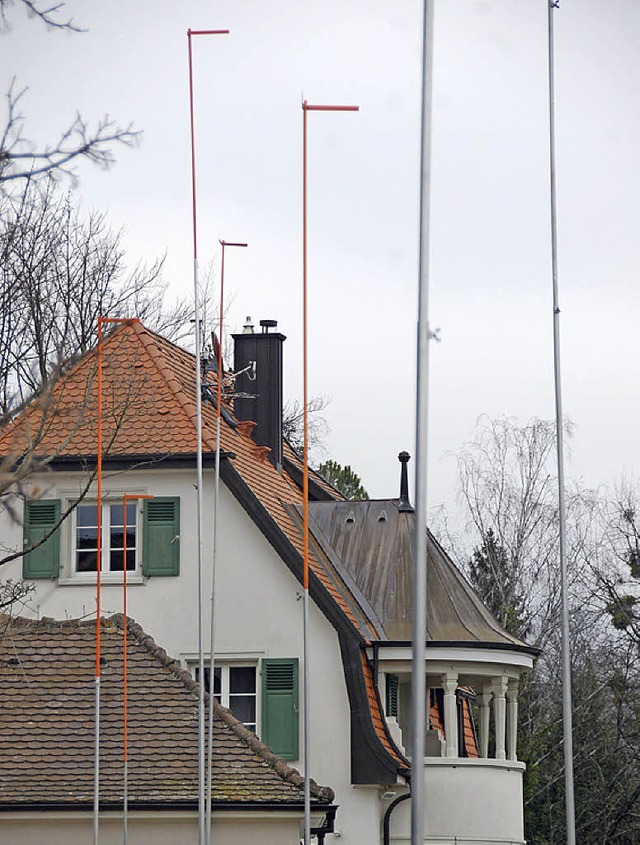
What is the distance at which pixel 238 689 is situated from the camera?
832 inches

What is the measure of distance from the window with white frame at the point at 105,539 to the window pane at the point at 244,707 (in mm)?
2109

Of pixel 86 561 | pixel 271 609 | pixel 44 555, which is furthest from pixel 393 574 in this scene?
pixel 44 555

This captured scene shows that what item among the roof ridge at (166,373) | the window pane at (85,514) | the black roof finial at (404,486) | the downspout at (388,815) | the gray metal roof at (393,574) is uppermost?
the roof ridge at (166,373)

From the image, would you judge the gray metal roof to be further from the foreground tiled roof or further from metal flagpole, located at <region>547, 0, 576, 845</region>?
metal flagpole, located at <region>547, 0, 576, 845</region>

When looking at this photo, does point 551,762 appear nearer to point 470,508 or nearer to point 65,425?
point 470,508

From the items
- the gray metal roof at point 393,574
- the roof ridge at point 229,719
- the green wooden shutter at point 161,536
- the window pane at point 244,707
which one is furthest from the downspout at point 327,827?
the green wooden shutter at point 161,536

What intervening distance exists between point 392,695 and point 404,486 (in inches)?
142

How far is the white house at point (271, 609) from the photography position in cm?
2061

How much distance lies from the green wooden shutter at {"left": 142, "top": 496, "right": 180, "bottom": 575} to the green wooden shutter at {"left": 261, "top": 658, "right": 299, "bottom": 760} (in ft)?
5.82

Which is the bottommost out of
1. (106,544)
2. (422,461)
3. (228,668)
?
(228,668)

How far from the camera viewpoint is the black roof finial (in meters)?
23.9

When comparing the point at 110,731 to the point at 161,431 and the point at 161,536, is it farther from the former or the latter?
the point at 161,431

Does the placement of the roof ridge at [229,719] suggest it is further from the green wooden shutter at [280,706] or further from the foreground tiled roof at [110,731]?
the green wooden shutter at [280,706]

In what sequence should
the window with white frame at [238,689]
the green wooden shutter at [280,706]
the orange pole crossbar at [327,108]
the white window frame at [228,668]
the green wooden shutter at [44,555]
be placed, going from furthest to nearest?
the green wooden shutter at [44,555]
the window with white frame at [238,689]
the white window frame at [228,668]
the green wooden shutter at [280,706]
the orange pole crossbar at [327,108]
